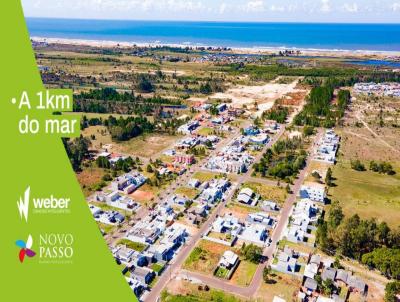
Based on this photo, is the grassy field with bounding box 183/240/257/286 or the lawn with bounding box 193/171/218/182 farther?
the lawn with bounding box 193/171/218/182

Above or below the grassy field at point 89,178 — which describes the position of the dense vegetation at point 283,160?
below

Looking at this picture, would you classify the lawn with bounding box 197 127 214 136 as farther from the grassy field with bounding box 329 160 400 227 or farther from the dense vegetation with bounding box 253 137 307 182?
the grassy field with bounding box 329 160 400 227

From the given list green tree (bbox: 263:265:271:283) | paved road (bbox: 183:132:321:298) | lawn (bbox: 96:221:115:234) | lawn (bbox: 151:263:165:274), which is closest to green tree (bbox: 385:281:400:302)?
green tree (bbox: 263:265:271:283)

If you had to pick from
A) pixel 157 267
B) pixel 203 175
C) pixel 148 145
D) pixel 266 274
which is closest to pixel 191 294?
pixel 157 267

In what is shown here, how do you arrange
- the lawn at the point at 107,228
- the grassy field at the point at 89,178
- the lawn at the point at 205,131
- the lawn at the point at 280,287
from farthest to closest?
the lawn at the point at 205,131 < the grassy field at the point at 89,178 < the lawn at the point at 107,228 < the lawn at the point at 280,287

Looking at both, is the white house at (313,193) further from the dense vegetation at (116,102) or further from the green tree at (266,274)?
the dense vegetation at (116,102)

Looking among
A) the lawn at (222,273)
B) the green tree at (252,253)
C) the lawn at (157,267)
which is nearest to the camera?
the lawn at (222,273)

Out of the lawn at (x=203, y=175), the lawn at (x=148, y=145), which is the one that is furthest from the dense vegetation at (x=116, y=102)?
the lawn at (x=203, y=175)

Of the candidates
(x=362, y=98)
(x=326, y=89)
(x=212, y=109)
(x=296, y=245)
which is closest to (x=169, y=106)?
(x=212, y=109)
